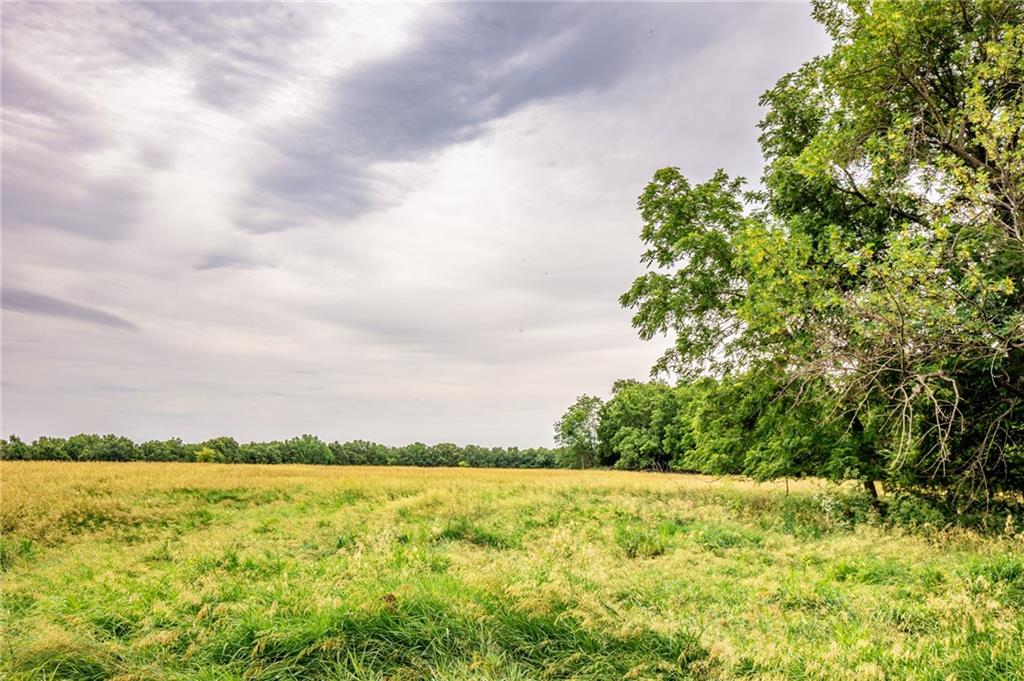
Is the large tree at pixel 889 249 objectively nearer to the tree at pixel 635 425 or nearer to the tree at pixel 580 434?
the tree at pixel 635 425

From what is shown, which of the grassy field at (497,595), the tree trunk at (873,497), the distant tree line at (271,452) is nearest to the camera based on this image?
the grassy field at (497,595)

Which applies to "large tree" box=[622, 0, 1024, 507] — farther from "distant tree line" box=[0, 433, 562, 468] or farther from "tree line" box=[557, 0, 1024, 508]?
"distant tree line" box=[0, 433, 562, 468]

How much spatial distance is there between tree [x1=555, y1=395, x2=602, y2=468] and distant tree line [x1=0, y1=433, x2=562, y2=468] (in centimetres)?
297

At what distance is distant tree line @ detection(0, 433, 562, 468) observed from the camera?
150 feet

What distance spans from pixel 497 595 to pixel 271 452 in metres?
66.3

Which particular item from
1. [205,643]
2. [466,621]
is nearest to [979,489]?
[466,621]

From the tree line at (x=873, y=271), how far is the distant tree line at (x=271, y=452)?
4893 centimetres

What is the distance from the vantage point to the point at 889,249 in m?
9.59

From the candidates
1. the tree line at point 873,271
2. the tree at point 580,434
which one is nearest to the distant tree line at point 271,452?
the tree at point 580,434

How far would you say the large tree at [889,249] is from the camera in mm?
8477

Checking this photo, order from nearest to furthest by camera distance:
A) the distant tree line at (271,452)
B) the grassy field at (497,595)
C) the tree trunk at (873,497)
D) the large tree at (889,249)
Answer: the grassy field at (497,595) → the large tree at (889,249) → the tree trunk at (873,497) → the distant tree line at (271,452)

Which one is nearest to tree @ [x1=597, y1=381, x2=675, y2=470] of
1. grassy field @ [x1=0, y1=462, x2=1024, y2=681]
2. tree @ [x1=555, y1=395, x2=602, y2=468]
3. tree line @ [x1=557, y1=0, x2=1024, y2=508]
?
tree @ [x1=555, y1=395, x2=602, y2=468]

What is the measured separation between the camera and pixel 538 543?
1095 cm

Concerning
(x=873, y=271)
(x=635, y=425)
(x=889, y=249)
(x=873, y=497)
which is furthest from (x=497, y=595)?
(x=635, y=425)
